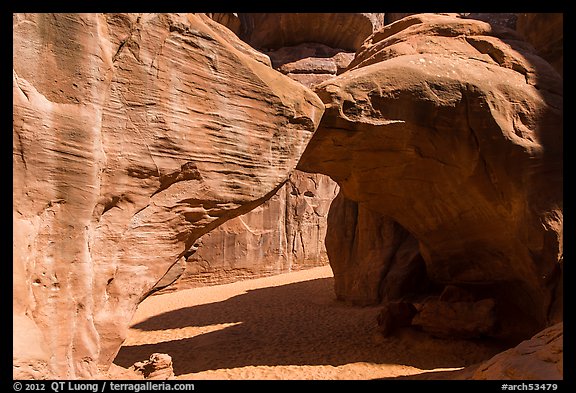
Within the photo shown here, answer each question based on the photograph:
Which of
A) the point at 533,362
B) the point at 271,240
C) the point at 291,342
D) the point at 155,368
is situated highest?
the point at 533,362

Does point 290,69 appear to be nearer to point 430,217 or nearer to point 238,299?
point 238,299

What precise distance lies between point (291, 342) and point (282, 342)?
7.2 inches

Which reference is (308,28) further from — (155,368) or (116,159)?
(155,368)

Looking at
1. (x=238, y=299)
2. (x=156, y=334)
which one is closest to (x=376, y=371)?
(x=156, y=334)

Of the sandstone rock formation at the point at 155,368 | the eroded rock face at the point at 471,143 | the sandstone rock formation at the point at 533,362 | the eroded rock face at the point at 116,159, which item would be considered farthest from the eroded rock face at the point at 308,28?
the sandstone rock formation at the point at 533,362

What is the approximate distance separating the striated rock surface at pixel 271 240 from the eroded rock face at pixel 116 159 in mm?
9616

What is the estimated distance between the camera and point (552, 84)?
732 centimetres

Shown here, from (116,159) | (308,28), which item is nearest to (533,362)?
(116,159)

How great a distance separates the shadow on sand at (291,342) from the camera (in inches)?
297

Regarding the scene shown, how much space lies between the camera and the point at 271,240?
16.0m

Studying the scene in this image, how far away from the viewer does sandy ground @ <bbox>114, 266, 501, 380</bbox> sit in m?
7.13

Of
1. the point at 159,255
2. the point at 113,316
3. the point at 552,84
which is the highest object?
the point at 552,84

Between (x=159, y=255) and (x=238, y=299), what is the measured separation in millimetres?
7964

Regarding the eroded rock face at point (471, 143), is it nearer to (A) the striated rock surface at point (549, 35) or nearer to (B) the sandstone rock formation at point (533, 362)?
(A) the striated rock surface at point (549, 35)
